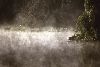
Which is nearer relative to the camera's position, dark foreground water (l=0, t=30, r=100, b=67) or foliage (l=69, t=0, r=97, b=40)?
dark foreground water (l=0, t=30, r=100, b=67)

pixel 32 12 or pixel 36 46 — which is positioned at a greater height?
pixel 32 12

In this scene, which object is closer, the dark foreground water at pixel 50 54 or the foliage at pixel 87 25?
the dark foreground water at pixel 50 54

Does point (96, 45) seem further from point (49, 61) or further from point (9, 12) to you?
point (9, 12)

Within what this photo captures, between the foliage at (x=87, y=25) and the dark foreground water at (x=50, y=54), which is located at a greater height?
the foliage at (x=87, y=25)

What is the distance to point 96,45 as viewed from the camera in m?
9.66

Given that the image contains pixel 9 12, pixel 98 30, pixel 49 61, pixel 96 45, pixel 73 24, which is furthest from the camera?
pixel 9 12

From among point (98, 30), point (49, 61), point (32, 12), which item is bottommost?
point (49, 61)

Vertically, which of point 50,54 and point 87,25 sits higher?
point 87,25

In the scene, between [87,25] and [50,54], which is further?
[87,25]

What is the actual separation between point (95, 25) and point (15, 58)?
437cm

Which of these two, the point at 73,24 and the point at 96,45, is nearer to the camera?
the point at 96,45

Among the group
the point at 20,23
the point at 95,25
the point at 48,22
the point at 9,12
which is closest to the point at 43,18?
the point at 48,22

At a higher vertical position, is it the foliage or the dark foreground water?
the foliage

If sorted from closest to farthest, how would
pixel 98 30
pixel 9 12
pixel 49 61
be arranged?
pixel 49 61 < pixel 98 30 < pixel 9 12
